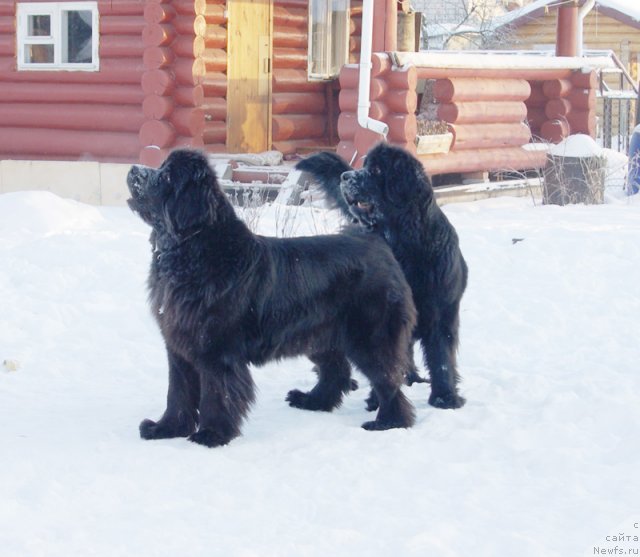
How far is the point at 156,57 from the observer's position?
39.5 feet

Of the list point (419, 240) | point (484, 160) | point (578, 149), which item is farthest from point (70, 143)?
point (419, 240)

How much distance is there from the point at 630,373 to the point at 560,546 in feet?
8.34

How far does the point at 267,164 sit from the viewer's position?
12.7 m

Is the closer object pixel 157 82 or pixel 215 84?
pixel 157 82

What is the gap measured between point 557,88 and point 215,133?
5.12 metres

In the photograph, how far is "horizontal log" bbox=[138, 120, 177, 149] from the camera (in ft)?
39.9

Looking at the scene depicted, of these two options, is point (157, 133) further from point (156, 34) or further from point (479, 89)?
point (479, 89)

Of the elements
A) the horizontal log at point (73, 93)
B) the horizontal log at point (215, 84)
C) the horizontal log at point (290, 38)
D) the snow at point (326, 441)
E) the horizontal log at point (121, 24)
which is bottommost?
the snow at point (326, 441)

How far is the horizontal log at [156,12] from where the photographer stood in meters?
12.0

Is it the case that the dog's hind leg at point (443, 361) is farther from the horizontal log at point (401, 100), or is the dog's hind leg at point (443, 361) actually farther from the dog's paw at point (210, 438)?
the horizontal log at point (401, 100)

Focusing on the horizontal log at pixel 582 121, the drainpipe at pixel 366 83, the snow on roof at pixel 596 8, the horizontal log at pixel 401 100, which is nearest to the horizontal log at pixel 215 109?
the drainpipe at pixel 366 83

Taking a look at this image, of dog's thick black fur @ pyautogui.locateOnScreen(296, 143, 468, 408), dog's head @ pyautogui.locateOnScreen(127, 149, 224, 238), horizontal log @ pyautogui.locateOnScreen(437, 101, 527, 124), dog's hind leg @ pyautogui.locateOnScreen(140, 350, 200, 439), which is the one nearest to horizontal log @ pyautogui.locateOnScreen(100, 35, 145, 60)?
horizontal log @ pyautogui.locateOnScreen(437, 101, 527, 124)

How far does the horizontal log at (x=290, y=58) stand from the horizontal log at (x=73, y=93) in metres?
2.42

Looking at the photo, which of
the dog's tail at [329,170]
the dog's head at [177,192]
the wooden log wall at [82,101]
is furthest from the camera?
the wooden log wall at [82,101]
